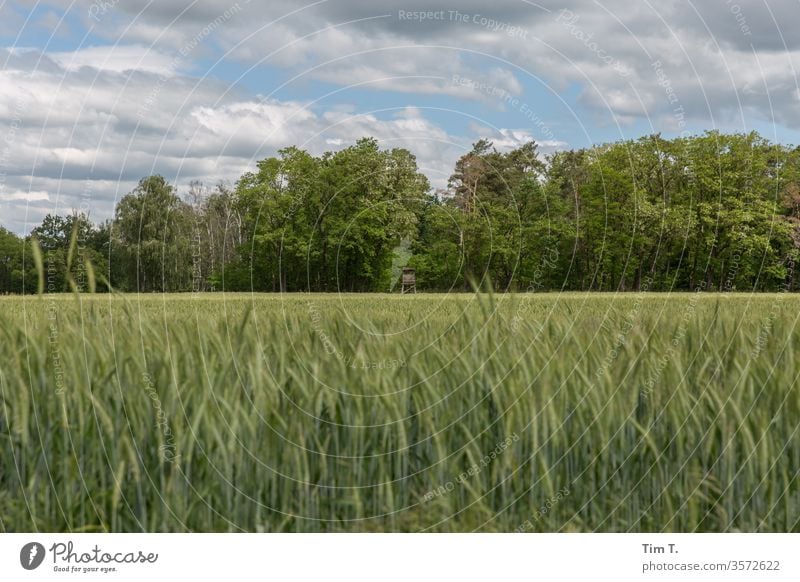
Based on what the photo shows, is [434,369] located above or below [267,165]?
below

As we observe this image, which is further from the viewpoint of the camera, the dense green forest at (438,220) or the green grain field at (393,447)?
the dense green forest at (438,220)

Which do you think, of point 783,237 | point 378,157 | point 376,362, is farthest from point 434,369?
point 783,237

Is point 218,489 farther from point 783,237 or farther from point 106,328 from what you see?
point 783,237

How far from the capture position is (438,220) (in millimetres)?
21750

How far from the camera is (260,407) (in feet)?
11.7

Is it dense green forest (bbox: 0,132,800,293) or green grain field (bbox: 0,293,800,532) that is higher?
dense green forest (bbox: 0,132,800,293)

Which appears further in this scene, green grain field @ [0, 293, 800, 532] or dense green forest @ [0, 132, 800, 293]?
dense green forest @ [0, 132, 800, 293]

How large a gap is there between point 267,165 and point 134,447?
23.6 meters

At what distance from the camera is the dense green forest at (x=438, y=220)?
19812 mm

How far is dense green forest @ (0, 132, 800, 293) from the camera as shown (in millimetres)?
19812

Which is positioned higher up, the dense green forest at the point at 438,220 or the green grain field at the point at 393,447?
the dense green forest at the point at 438,220
